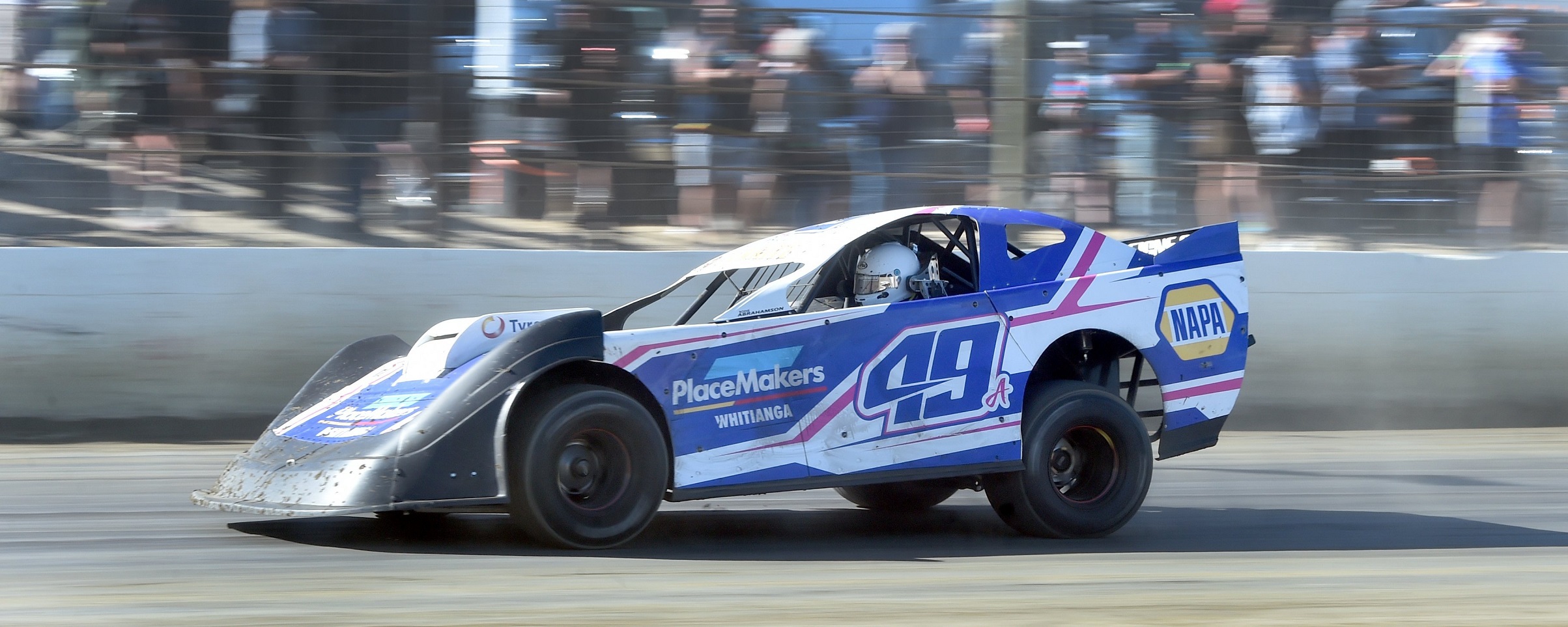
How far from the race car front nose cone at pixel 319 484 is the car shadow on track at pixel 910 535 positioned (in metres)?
0.25

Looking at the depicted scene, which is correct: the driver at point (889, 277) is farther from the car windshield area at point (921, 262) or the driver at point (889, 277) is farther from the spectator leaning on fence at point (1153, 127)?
the spectator leaning on fence at point (1153, 127)

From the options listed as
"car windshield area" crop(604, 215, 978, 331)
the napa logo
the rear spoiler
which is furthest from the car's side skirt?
the rear spoiler

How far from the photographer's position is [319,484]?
Answer: 17.0ft

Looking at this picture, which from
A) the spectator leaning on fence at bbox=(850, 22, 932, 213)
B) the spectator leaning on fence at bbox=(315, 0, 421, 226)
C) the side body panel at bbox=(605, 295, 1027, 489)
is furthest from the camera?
the spectator leaning on fence at bbox=(850, 22, 932, 213)

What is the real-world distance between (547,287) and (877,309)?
12.6ft

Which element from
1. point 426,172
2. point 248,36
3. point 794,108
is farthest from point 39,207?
point 794,108

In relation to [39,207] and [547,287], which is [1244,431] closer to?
[547,287]

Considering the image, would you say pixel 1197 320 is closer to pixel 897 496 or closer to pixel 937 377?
pixel 937 377

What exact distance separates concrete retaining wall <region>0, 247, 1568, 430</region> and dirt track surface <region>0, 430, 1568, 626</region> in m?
0.95

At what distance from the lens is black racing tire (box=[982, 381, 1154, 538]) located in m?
6.01

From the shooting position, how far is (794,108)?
9.44 meters

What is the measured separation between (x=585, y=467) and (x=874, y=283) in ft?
4.98

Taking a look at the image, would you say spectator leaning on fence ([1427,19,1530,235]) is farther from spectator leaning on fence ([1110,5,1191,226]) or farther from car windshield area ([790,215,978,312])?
car windshield area ([790,215,978,312])

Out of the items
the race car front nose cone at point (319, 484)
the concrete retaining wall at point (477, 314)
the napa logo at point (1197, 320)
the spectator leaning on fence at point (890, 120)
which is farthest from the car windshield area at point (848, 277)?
the spectator leaning on fence at point (890, 120)
